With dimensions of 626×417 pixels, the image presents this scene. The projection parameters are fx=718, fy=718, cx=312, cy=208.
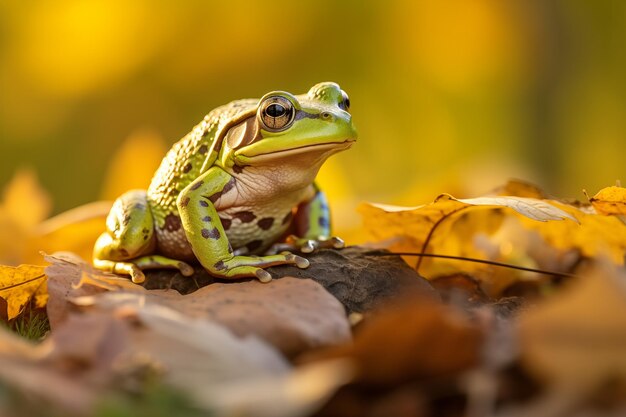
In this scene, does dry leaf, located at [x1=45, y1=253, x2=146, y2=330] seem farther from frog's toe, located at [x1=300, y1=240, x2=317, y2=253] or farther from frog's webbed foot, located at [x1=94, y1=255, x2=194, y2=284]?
frog's toe, located at [x1=300, y1=240, x2=317, y2=253]

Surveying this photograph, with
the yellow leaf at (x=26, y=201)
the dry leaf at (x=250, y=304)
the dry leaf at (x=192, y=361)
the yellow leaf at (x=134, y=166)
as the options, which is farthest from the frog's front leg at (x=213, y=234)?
the yellow leaf at (x=134, y=166)

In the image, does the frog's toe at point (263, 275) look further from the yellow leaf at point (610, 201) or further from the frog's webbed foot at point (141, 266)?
the yellow leaf at point (610, 201)

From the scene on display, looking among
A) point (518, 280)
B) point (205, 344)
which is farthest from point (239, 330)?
point (518, 280)

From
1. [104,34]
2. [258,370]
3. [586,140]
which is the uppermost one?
[104,34]

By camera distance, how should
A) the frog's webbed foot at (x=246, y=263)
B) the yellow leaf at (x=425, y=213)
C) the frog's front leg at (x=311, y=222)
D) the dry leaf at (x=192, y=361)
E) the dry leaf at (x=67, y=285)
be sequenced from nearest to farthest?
the dry leaf at (x=192, y=361)
the dry leaf at (x=67, y=285)
the yellow leaf at (x=425, y=213)
the frog's webbed foot at (x=246, y=263)
the frog's front leg at (x=311, y=222)

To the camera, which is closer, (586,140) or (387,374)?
(387,374)

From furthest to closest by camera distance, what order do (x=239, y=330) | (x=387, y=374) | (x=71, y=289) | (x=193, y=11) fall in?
(x=193, y=11), (x=71, y=289), (x=239, y=330), (x=387, y=374)

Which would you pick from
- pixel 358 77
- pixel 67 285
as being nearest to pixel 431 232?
pixel 67 285

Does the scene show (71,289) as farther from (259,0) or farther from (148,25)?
(259,0)
